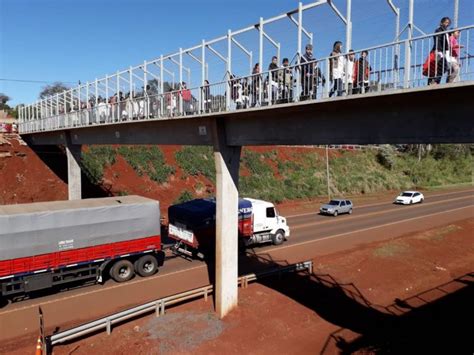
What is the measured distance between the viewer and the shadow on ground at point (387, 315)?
12.0 metres

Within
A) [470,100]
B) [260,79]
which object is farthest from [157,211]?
[470,100]

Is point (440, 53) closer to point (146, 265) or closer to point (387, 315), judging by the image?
point (387, 315)

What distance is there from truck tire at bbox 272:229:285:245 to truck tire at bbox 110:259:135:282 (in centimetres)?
852

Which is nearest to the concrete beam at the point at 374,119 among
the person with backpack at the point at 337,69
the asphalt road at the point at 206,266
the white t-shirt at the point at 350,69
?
the person with backpack at the point at 337,69

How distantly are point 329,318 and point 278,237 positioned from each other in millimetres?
8966

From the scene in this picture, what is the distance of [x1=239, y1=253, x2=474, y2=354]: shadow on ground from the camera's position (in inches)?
472

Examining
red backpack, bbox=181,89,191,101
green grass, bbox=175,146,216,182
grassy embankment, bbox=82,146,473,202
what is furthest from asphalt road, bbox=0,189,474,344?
green grass, bbox=175,146,216,182

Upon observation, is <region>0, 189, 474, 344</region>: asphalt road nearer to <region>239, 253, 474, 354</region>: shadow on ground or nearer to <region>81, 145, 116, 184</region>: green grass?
<region>239, 253, 474, 354</region>: shadow on ground

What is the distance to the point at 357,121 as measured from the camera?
383 inches

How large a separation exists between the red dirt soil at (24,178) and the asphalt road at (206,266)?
15.8m

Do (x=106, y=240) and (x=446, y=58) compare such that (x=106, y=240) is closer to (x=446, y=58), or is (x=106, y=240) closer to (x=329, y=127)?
(x=329, y=127)

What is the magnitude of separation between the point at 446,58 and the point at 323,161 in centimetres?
4795

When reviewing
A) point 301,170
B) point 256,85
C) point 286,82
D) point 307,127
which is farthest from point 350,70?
point 301,170

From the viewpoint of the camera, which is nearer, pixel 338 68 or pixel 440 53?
pixel 440 53
